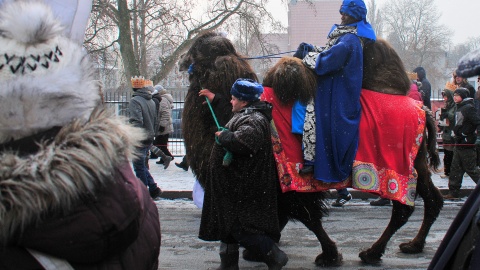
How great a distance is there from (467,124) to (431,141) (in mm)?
3900

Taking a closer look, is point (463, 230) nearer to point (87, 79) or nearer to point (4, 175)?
point (87, 79)

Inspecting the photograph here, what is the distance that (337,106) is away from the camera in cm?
445

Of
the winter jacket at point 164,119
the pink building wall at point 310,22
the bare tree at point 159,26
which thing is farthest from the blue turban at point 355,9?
the pink building wall at point 310,22

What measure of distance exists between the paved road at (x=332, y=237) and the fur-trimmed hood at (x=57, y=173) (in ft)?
10.6

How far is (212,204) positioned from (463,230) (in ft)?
8.47

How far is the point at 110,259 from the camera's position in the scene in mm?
1651

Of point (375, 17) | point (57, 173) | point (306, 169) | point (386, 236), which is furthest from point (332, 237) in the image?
point (375, 17)

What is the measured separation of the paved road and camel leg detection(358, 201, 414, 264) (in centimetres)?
7

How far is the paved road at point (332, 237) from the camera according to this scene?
4801mm

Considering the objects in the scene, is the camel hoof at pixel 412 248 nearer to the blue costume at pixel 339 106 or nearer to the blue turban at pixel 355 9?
the blue costume at pixel 339 106

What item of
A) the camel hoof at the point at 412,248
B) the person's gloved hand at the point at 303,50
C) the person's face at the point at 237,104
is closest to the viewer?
the person's face at the point at 237,104

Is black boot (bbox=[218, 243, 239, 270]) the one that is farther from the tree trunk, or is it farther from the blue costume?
the tree trunk

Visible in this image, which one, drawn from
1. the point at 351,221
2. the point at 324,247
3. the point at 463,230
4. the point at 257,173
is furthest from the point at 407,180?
the point at 463,230

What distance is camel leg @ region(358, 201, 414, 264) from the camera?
471cm
